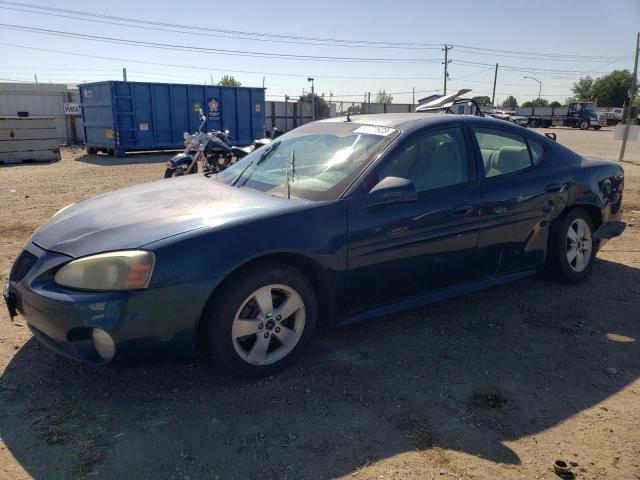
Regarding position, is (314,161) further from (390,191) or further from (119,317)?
(119,317)

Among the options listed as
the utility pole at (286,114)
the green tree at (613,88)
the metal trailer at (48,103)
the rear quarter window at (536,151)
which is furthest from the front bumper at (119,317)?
the green tree at (613,88)

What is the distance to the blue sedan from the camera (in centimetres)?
271

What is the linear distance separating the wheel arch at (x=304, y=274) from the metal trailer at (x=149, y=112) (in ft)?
51.9

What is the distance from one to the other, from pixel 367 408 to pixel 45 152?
15636 mm

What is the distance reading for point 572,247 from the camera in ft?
15.2

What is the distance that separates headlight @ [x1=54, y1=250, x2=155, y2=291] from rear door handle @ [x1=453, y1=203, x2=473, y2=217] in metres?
2.09

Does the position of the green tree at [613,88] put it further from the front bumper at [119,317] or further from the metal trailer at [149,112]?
the front bumper at [119,317]

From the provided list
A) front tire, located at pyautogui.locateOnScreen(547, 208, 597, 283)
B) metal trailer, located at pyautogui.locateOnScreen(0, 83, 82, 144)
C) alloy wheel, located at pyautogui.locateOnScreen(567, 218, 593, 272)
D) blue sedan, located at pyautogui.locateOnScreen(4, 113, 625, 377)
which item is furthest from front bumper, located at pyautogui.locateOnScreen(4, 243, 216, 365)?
metal trailer, located at pyautogui.locateOnScreen(0, 83, 82, 144)

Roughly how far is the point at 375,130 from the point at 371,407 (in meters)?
1.93

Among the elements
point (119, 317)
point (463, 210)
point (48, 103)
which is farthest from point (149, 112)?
point (119, 317)

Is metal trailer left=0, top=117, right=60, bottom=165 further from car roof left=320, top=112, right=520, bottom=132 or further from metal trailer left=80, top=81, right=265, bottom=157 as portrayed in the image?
car roof left=320, top=112, right=520, bottom=132

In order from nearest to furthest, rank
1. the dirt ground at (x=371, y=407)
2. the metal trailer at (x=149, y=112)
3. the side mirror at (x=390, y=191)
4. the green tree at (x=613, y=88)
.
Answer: the dirt ground at (x=371, y=407), the side mirror at (x=390, y=191), the metal trailer at (x=149, y=112), the green tree at (x=613, y=88)

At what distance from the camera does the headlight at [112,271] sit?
265 cm

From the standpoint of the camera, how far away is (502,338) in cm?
375
